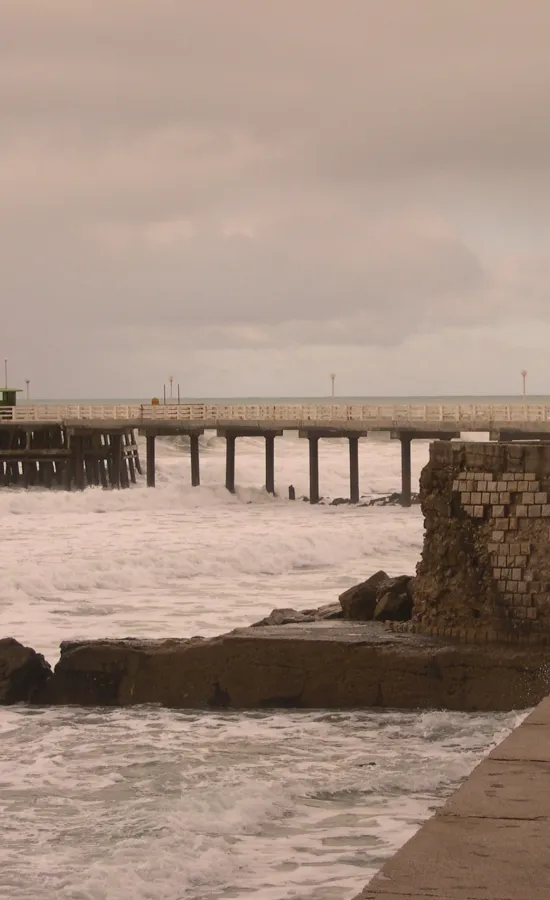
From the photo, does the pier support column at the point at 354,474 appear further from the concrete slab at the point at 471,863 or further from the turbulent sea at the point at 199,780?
the concrete slab at the point at 471,863

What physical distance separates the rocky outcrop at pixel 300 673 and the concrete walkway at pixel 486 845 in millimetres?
5718

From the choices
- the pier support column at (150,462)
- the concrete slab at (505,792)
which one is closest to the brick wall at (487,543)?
the concrete slab at (505,792)

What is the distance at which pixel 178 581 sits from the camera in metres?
24.9

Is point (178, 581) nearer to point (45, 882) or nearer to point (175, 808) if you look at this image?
point (175, 808)

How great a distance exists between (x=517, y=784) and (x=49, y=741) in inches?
249

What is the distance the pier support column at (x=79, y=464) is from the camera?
47.8m

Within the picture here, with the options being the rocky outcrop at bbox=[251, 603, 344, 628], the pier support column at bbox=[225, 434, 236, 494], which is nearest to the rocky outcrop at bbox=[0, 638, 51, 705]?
the rocky outcrop at bbox=[251, 603, 344, 628]

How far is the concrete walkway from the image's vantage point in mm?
5430

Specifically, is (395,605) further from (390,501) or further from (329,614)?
(390,501)

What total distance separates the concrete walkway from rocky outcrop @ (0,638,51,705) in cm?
758

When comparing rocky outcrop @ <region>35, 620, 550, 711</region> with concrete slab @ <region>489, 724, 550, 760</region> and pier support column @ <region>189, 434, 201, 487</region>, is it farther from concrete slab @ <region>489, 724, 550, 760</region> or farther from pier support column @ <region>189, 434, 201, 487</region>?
pier support column @ <region>189, 434, 201, 487</region>

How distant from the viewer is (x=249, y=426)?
4700 centimetres

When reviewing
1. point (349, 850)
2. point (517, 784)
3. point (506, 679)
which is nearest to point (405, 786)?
point (349, 850)

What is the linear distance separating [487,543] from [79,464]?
118 ft
